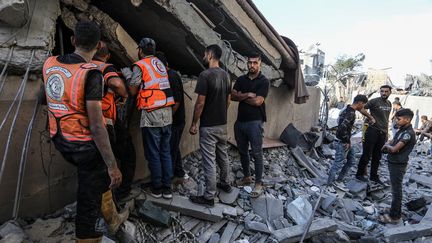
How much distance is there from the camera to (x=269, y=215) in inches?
165

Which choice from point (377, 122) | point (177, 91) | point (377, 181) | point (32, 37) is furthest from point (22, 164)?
point (377, 181)

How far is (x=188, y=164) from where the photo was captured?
4.73 metres

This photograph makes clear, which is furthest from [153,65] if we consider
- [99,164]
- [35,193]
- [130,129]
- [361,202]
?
[361,202]

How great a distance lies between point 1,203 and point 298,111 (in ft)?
21.9

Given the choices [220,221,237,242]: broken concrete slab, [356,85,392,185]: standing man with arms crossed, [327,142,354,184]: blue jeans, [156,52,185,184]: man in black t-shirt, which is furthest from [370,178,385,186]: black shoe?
[156,52,185,184]: man in black t-shirt

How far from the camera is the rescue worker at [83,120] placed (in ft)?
7.02

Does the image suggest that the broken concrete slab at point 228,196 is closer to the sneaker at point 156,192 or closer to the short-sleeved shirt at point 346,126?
the sneaker at point 156,192

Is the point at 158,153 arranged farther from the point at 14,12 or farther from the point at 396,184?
the point at 396,184

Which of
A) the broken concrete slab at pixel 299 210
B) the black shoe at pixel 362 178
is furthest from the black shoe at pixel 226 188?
the black shoe at pixel 362 178

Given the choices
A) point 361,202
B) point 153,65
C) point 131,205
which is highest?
point 153,65

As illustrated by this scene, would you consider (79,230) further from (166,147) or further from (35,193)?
(166,147)

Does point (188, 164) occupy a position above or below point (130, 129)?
below

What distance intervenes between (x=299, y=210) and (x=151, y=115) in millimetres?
2568

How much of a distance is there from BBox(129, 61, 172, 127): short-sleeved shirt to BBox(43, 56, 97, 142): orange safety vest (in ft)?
3.42
